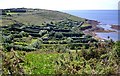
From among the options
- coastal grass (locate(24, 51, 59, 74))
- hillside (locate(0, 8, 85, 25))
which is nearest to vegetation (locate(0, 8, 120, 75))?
coastal grass (locate(24, 51, 59, 74))

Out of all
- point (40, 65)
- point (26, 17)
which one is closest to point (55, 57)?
point (40, 65)

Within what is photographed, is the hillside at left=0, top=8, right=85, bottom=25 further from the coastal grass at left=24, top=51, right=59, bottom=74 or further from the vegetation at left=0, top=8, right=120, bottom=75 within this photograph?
the coastal grass at left=24, top=51, right=59, bottom=74

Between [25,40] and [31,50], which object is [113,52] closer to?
[31,50]

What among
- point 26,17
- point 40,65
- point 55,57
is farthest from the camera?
point 26,17

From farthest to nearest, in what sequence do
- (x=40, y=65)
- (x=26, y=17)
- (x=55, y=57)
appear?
(x=26, y=17)
(x=55, y=57)
(x=40, y=65)

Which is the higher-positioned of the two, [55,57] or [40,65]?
[40,65]

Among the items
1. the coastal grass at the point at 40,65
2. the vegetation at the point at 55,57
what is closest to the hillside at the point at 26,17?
the vegetation at the point at 55,57

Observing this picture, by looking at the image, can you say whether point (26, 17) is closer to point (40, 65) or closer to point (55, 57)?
point (55, 57)

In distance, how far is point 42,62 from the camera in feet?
109

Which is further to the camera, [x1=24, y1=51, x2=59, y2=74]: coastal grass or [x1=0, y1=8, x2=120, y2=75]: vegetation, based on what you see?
[x1=24, y1=51, x2=59, y2=74]: coastal grass

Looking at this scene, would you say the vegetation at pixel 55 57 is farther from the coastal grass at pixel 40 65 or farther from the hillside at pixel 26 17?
the hillside at pixel 26 17

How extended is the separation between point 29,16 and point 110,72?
70776 mm

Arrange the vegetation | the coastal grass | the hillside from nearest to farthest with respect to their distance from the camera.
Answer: the vegetation, the coastal grass, the hillside

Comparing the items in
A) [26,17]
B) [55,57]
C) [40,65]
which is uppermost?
[40,65]
